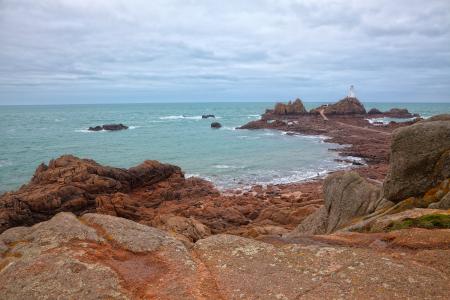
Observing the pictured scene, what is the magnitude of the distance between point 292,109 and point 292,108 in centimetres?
39

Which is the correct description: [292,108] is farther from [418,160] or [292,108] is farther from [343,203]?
[418,160]

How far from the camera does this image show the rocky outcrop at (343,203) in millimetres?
19344

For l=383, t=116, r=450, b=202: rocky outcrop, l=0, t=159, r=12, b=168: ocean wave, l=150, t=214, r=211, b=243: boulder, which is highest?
l=383, t=116, r=450, b=202: rocky outcrop

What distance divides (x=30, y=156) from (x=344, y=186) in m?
61.9

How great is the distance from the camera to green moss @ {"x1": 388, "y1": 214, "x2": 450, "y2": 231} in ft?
37.5

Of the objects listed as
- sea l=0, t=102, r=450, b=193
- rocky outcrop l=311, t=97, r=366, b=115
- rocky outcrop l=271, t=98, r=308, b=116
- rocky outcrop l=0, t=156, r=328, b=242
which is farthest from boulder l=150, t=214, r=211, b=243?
rocky outcrop l=271, t=98, r=308, b=116

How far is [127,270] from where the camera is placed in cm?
865

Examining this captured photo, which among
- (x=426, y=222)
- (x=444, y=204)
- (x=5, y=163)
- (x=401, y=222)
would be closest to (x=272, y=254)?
(x=401, y=222)

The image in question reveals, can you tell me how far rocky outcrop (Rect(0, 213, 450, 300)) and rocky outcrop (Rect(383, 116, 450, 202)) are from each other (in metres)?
7.72

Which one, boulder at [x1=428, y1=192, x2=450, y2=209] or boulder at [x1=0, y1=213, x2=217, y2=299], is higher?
boulder at [x1=428, y1=192, x2=450, y2=209]

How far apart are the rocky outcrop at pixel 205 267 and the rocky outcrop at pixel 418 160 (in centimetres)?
772

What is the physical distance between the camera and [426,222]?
11711 mm

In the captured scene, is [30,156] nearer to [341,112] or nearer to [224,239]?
[224,239]

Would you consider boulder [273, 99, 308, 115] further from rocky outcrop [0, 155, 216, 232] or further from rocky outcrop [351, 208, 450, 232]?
rocky outcrop [351, 208, 450, 232]
